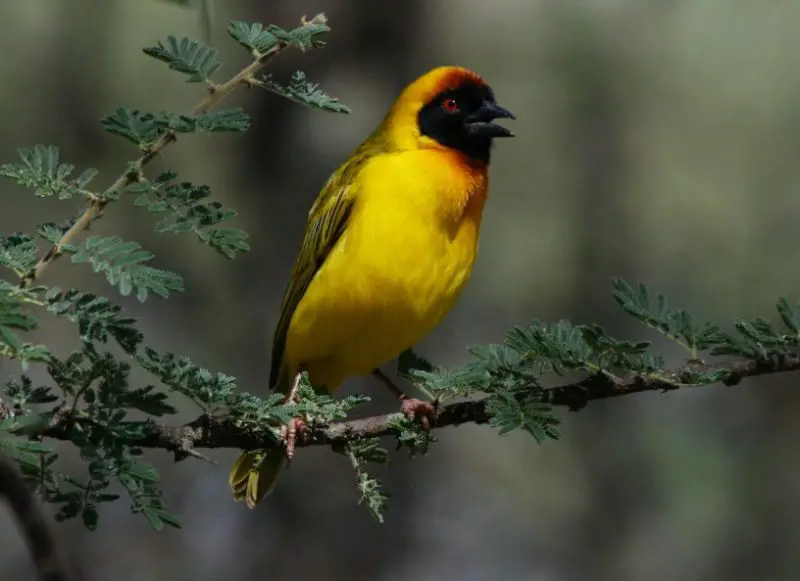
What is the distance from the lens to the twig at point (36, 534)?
0.90 meters

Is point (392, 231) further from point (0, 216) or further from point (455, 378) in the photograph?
point (0, 216)

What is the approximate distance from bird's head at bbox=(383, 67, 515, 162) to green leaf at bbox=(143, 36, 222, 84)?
1.96m

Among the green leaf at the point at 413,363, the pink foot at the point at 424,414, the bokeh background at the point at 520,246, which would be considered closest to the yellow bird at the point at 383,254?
the green leaf at the point at 413,363

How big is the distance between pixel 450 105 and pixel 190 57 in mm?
2197

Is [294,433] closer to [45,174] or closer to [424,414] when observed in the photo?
[424,414]

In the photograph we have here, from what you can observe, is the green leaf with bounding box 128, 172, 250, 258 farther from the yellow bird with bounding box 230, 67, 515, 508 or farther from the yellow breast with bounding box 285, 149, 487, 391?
the yellow breast with bounding box 285, 149, 487, 391

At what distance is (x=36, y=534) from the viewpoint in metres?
0.93

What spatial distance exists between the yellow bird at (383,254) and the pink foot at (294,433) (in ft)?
1.19

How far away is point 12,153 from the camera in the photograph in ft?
29.2

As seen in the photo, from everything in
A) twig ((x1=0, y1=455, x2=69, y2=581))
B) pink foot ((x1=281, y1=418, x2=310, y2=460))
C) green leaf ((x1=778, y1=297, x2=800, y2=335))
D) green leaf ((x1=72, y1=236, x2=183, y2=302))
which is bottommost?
pink foot ((x1=281, y1=418, x2=310, y2=460))

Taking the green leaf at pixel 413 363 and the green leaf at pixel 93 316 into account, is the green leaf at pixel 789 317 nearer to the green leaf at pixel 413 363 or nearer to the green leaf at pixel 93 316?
the green leaf at pixel 413 363

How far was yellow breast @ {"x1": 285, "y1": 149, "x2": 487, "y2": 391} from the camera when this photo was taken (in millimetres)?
3646

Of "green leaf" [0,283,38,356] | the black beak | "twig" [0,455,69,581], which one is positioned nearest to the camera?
"twig" [0,455,69,581]

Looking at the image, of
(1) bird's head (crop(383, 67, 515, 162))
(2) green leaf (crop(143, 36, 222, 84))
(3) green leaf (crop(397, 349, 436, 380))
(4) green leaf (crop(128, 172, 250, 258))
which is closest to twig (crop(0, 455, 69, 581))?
(4) green leaf (crop(128, 172, 250, 258))
